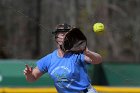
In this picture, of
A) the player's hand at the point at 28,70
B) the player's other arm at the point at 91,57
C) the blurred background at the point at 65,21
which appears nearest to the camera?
the player's other arm at the point at 91,57

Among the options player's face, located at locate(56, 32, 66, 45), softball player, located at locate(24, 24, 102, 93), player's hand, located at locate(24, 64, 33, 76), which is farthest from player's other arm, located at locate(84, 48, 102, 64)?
player's hand, located at locate(24, 64, 33, 76)

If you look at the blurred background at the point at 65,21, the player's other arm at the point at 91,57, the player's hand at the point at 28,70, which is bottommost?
the blurred background at the point at 65,21

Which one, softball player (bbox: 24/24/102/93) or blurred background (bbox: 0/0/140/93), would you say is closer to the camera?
softball player (bbox: 24/24/102/93)

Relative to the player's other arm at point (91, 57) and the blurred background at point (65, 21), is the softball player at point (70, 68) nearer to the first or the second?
the player's other arm at point (91, 57)

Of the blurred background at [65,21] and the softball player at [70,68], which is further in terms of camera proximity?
the blurred background at [65,21]

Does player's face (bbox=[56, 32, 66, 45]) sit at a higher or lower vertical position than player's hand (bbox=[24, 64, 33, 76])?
higher

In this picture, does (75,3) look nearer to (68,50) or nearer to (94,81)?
(94,81)

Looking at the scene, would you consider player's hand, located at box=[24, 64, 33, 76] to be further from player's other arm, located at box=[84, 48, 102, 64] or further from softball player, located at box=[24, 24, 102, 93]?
player's other arm, located at box=[84, 48, 102, 64]

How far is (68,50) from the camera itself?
5.29 m

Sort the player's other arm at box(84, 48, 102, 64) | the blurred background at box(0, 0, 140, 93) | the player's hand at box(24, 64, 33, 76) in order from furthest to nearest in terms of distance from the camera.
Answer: the blurred background at box(0, 0, 140, 93), the player's hand at box(24, 64, 33, 76), the player's other arm at box(84, 48, 102, 64)

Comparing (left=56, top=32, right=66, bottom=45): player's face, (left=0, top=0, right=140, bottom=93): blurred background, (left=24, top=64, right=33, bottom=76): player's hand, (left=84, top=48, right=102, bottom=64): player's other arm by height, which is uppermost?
(left=56, top=32, right=66, bottom=45): player's face

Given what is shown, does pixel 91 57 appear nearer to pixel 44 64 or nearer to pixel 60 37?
pixel 60 37

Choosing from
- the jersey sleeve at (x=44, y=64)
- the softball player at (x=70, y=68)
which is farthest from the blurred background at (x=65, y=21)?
the softball player at (x=70, y=68)

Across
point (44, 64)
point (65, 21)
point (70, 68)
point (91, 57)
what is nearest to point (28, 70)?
point (44, 64)
